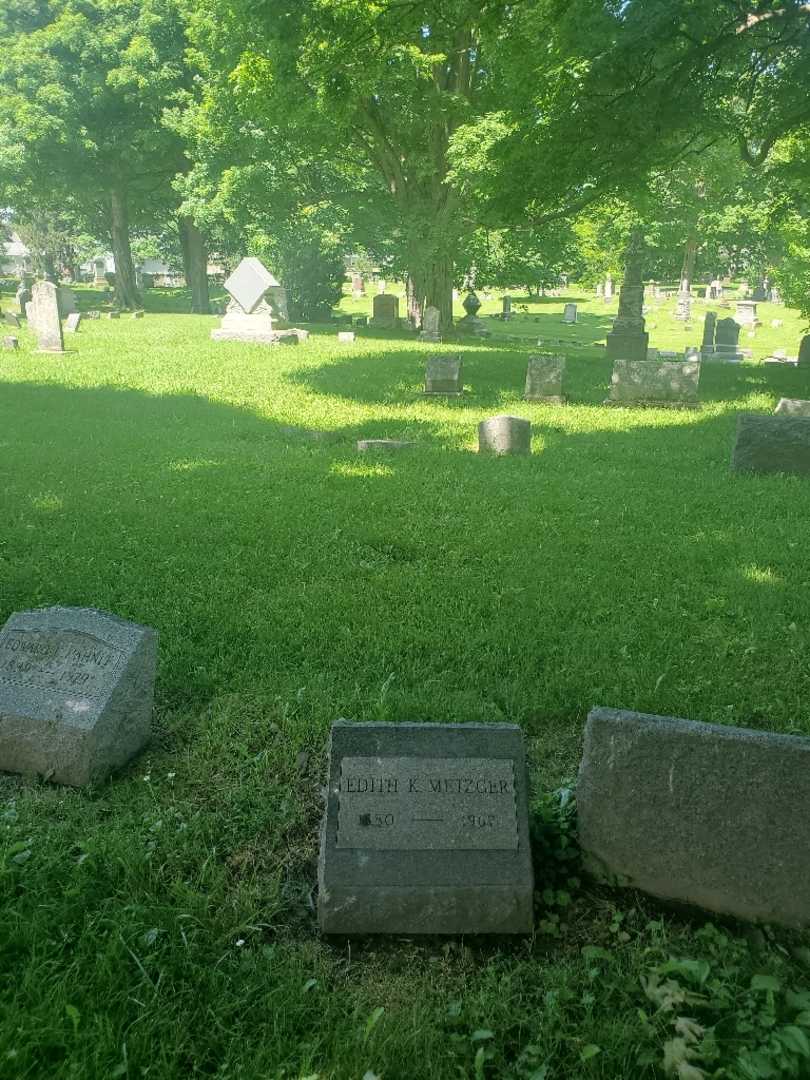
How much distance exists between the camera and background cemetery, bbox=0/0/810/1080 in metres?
2.61

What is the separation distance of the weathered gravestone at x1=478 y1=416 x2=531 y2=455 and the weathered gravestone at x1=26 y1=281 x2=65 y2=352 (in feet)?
44.5

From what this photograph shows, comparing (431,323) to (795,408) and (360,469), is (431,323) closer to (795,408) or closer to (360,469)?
(795,408)

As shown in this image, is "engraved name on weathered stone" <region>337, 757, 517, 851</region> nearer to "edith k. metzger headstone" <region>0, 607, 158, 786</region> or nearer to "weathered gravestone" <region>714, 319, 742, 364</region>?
"edith k. metzger headstone" <region>0, 607, 158, 786</region>

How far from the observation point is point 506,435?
1032cm

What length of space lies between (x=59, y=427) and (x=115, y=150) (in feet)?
95.3

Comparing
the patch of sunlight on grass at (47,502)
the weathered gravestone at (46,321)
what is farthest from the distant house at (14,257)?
the patch of sunlight on grass at (47,502)

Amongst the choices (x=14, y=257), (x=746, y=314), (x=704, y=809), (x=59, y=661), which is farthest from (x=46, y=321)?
(x=14, y=257)

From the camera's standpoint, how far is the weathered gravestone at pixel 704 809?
287 centimetres

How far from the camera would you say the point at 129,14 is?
34.3m

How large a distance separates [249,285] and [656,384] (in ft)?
47.0

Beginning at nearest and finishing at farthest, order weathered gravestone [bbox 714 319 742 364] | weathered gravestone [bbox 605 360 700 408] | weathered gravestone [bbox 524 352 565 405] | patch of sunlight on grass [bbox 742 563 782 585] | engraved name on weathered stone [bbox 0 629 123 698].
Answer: engraved name on weathered stone [bbox 0 629 123 698] → patch of sunlight on grass [bbox 742 563 782 585] → weathered gravestone [bbox 605 360 700 408] → weathered gravestone [bbox 524 352 565 405] → weathered gravestone [bbox 714 319 742 364]

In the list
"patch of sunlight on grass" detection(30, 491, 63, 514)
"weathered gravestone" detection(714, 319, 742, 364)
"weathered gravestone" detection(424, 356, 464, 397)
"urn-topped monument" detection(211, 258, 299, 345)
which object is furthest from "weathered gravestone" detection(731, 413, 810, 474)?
"weathered gravestone" detection(714, 319, 742, 364)

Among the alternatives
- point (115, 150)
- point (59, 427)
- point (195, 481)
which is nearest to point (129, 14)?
point (115, 150)

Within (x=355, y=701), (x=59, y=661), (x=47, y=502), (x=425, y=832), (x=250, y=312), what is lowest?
(x=355, y=701)
